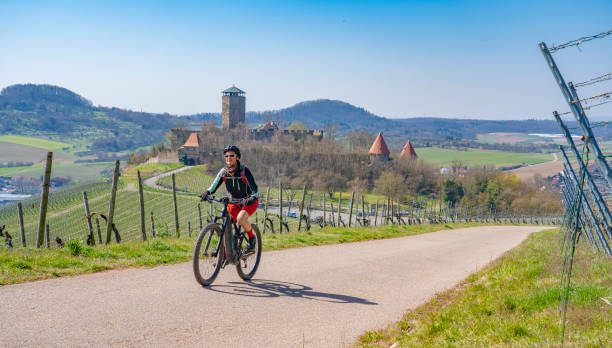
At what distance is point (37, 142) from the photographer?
14762cm

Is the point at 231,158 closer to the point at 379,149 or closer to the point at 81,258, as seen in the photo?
the point at 81,258

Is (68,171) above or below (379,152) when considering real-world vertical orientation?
below

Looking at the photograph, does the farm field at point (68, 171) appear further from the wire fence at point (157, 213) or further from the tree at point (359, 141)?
the tree at point (359, 141)

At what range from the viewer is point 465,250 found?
12.4m

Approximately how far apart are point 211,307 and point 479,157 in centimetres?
14859

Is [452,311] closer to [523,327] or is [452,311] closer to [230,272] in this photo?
[523,327]

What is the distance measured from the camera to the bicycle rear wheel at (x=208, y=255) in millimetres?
5414

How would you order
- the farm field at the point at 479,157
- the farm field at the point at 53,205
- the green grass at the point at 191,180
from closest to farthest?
the farm field at the point at 53,205 < the green grass at the point at 191,180 < the farm field at the point at 479,157

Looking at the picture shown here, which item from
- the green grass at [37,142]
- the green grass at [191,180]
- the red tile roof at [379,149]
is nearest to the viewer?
the green grass at [191,180]

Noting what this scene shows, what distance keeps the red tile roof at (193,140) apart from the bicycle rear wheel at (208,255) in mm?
101646

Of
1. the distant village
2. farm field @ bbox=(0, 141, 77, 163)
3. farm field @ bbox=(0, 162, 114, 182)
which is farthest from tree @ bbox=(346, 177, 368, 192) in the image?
farm field @ bbox=(0, 141, 77, 163)

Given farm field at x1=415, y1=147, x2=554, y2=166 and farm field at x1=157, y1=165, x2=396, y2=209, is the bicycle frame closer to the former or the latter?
farm field at x1=157, y1=165, x2=396, y2=209

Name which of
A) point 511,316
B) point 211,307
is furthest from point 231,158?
point 511,316

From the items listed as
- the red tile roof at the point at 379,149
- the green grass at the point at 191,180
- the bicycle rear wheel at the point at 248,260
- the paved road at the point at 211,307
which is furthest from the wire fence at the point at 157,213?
the paved road at the point at 211,307
